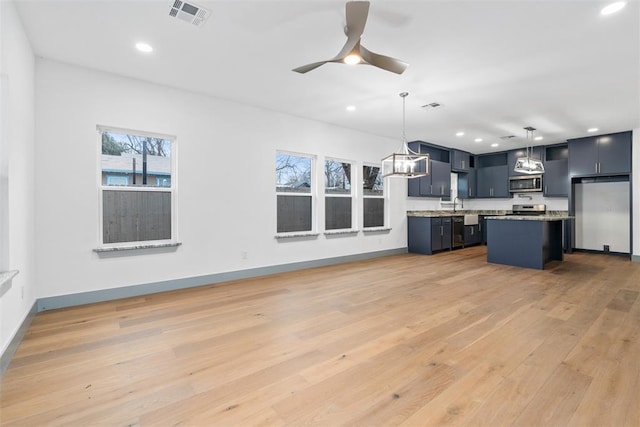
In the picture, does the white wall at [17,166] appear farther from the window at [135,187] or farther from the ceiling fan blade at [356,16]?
the ceiling fan blade at [356,16]

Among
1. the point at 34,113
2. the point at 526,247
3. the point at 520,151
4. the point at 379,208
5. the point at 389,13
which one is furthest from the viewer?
the point at 520,151

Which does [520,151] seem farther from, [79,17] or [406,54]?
[79,17]

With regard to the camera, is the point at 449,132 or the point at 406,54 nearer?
the point at 406,54

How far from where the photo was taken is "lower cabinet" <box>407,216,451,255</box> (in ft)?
23.0

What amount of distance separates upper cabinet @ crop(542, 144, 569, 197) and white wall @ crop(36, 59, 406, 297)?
5.59 metres

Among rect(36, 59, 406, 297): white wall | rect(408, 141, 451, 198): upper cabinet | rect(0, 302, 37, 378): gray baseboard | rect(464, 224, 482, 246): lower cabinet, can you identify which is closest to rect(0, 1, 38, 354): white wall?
rect(0, 302, 37, 378): gray baseboard

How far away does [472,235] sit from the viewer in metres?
8.40

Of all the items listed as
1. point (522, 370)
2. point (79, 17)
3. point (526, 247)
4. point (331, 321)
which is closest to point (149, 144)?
point (79, 17)

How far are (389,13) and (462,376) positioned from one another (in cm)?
279

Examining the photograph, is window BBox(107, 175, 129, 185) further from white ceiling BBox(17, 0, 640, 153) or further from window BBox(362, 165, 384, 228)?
window BBox(362, 165, 384, 228)

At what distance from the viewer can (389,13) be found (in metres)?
2.50

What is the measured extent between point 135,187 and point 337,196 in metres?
3.51

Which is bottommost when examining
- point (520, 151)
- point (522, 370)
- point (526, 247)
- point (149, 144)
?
point (522, 370)

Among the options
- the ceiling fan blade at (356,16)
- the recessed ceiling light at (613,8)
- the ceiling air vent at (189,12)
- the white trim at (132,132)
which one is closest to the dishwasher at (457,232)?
the recessed ceiling light at (613,8)
